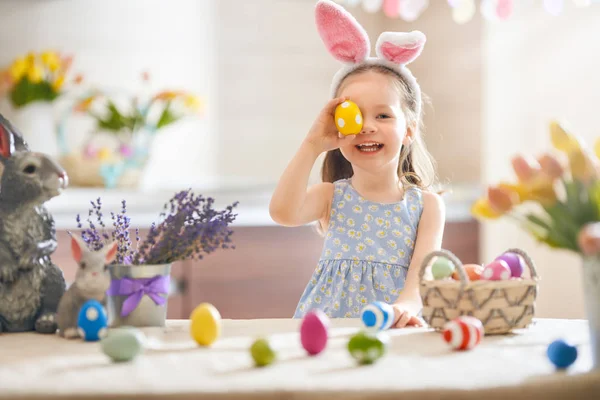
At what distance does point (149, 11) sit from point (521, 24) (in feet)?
5.33

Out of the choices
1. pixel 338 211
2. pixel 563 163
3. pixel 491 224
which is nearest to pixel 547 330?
pixel 563 163

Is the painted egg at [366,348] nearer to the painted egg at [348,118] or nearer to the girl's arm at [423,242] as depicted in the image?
the girl's arm at [423,242]

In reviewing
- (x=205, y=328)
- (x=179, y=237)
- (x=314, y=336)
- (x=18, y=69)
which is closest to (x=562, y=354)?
(x=314, y=336)

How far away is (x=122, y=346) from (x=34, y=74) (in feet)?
8.64

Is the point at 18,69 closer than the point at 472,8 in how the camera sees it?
Yes

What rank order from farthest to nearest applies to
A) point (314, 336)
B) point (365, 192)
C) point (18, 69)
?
point (18, 69) → point (365, 192) → point (314, 336)

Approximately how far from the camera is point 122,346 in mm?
952

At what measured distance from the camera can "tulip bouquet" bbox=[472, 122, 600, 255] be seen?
918mm

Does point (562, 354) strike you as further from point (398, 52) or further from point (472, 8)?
point (472, 8)

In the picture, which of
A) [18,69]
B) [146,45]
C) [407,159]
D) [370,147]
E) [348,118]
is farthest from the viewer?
[146,45]

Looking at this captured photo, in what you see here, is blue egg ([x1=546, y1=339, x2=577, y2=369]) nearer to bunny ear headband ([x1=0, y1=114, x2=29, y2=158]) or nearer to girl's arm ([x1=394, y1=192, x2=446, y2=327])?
girl's arm ([x1=394, y1=192, x2=446, y2=327])

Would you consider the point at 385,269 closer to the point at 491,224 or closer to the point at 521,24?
the point at 491,224

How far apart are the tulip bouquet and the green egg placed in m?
0.29

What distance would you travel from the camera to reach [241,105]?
3842 millimetres
